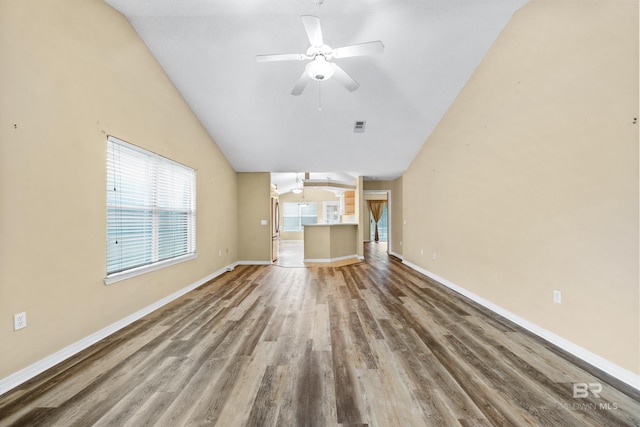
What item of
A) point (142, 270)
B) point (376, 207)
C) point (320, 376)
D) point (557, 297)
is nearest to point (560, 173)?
point (557, 297)

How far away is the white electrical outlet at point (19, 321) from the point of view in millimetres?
1759

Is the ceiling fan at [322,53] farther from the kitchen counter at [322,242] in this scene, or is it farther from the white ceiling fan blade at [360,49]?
the kitchen counter at [322,242]

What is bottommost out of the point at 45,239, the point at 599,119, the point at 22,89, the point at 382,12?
the point at 45,239

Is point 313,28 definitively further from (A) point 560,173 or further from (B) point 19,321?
(B) point 19,321

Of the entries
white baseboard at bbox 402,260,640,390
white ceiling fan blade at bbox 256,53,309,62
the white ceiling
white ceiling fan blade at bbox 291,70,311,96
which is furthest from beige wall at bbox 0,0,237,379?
white baseboard at bbox 402,260,640,390

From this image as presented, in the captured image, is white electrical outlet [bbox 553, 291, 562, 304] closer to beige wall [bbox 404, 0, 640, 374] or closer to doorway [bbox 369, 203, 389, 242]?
beige wall [bbox 404, 0, 640, 374]

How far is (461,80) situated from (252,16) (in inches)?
116

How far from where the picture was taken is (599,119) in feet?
6.43

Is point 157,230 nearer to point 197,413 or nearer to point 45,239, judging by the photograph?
point 45,239

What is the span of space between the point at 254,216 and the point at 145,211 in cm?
307

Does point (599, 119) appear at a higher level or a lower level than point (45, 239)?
higher

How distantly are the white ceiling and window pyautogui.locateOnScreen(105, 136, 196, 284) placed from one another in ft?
4.44

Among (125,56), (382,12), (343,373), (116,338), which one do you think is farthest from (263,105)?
(343,373)

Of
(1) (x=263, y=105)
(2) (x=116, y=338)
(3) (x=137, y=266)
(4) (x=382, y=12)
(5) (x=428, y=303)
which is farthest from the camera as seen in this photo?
(1) (x=263, y=105)
